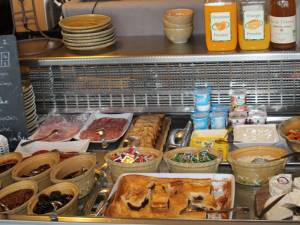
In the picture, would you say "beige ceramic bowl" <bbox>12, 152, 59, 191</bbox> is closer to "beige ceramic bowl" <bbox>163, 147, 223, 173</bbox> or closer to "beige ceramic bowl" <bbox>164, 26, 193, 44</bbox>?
"beige ceramic bowl" <bbox>163, 147, 223, 173</bbox>

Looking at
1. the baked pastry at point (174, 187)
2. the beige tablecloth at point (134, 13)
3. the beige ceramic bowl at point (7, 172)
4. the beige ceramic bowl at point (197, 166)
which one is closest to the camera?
the baked pastry at point (174, 187)

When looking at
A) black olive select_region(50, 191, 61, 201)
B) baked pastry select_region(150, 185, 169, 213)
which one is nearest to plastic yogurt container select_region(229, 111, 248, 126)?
baked pastry select_region(150, 185, 169, 213)

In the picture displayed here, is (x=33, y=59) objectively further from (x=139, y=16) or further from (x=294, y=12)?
(x=294, y=12)

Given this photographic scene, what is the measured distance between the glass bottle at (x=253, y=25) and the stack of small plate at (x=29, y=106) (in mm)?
1344

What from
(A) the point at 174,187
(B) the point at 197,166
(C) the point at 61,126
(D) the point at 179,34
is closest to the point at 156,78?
(D) the point at 179,34

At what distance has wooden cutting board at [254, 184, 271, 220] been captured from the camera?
1.60 metres

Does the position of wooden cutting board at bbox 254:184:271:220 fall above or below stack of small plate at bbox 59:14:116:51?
below

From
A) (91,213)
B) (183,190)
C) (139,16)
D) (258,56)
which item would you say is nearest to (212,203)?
(183,190)

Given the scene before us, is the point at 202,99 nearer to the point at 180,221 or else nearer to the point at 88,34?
the point at 88,34

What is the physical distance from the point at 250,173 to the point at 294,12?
3.03ft

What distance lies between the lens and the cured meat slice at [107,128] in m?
2.43

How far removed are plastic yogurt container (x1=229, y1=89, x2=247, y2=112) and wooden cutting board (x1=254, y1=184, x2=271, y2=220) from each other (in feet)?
2.45

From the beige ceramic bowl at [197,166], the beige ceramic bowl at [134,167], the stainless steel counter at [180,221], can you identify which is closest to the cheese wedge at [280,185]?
the stainless steel counter at [180,221]

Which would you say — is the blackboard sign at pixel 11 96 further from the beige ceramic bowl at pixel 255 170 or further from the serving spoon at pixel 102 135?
the beige ceramic bowl at pixel 255 170
